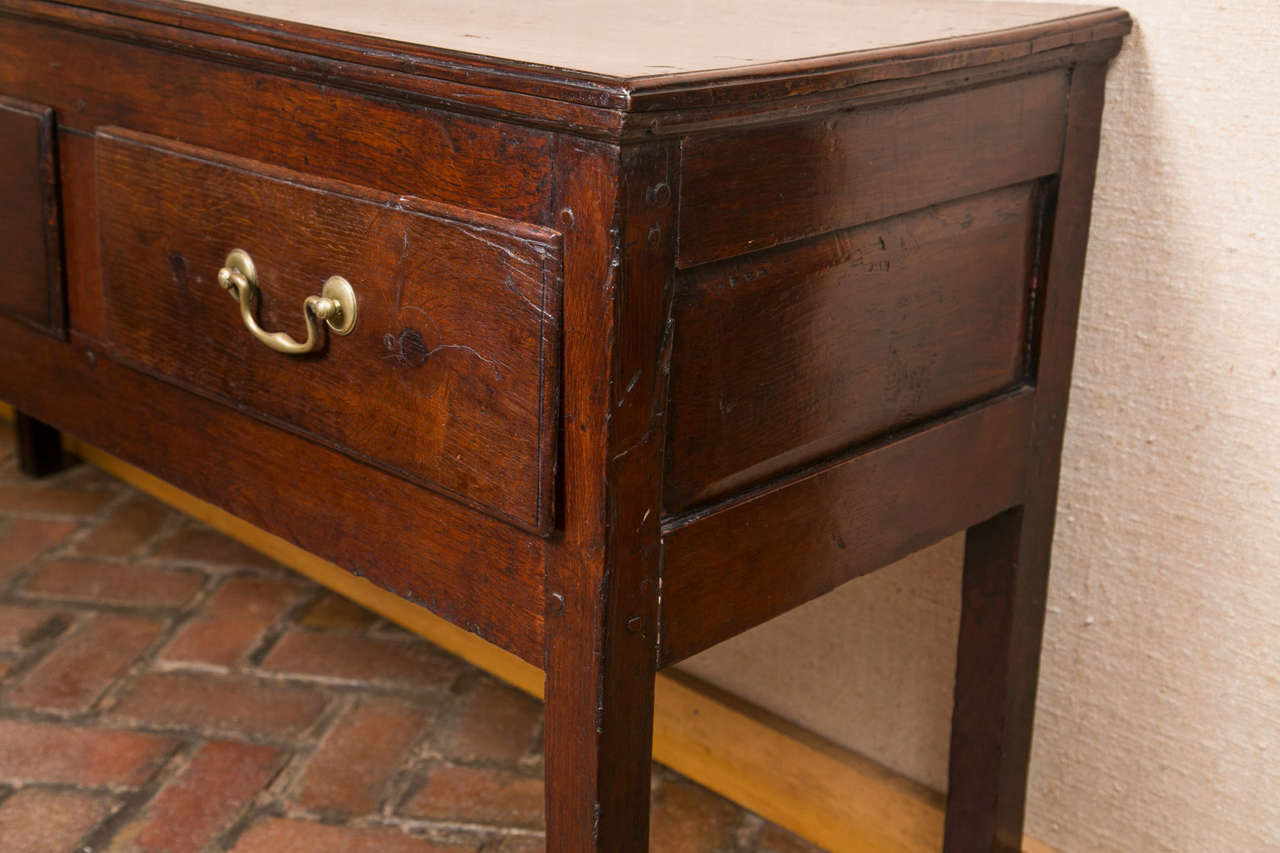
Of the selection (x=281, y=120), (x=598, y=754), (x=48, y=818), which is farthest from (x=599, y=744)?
(x=48, y=818)

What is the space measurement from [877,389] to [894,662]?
61 centimetres

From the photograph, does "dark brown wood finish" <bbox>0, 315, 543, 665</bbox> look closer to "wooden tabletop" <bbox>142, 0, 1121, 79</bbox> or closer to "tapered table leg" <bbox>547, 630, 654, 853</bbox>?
"tapered table leg" <bbox>547, 630, 654, 853</bbox>

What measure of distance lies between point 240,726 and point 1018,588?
1057mm

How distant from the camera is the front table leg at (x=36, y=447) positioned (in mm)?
2516

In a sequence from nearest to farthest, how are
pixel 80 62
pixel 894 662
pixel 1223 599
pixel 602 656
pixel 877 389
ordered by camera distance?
1. pixel 602 656
2. pixel 877 389
3. pixel 80 62
4. pixel 1223 599
5. pixel 894 662

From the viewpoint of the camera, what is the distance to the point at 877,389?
1.03 metres

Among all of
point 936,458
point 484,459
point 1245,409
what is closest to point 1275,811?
point 1245,409

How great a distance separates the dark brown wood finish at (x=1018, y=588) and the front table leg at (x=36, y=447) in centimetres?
184

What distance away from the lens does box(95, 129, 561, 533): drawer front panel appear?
2.76ft

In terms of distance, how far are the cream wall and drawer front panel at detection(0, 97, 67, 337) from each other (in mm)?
924

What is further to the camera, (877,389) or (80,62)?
(80,62)

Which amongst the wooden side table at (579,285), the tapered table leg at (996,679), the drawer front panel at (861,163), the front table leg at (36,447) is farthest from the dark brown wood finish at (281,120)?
the front table leg at (36,447)

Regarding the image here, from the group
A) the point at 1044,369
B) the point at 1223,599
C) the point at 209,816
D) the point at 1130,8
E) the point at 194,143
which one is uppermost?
the point at 1130,8

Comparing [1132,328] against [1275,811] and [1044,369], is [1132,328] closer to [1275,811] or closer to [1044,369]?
[1044,369]
